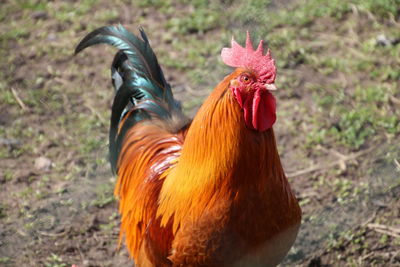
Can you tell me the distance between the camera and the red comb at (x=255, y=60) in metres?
2.93

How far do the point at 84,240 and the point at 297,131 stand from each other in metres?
2.05

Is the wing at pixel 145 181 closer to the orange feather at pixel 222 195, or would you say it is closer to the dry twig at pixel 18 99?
the orange feather at pixel 222 195

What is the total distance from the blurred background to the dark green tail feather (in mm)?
1025

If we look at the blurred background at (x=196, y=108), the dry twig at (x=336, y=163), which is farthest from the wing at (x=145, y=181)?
the dry twig at (x=336, y=163)

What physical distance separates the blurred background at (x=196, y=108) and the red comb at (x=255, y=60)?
5.25ft

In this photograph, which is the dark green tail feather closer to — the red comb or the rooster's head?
the red comb

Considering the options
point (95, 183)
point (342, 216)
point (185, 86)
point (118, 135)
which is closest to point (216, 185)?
point (118, 135)

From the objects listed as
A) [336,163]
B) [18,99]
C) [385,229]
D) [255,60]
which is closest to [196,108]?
[336,163]

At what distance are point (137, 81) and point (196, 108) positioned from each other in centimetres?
153

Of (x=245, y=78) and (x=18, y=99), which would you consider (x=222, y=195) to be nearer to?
(x=245, y=78)

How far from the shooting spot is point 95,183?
4773mm

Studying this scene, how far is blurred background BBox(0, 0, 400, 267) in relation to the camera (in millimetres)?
4242

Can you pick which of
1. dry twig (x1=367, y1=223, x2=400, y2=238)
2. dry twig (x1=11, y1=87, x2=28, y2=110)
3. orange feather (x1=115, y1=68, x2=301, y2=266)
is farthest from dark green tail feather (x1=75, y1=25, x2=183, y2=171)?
dry twig (x1=11, y1=87, x2=28, y2=110)

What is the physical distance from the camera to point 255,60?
9.82ft
